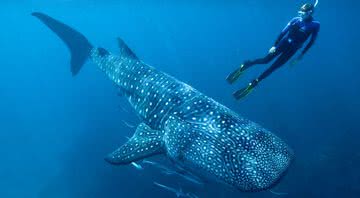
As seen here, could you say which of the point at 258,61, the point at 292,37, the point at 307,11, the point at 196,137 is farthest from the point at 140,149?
the point at 307,11

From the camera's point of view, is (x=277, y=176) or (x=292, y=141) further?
(x=292, y=141)

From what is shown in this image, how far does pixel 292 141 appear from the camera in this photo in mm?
16625

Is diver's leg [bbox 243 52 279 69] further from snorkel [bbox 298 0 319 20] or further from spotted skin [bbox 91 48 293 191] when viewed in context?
spotted skin [bbox 91 48 293 191]

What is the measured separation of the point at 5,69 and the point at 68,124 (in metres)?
33.7

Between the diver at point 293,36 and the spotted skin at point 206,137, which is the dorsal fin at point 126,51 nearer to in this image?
the spotted skin at point 206,137

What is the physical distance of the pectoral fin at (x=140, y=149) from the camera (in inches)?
260

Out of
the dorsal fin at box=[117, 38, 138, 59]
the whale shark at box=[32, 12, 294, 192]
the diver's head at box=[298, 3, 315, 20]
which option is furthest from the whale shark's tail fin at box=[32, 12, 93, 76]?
the diver's head at box=[298, 3, 315, 20]

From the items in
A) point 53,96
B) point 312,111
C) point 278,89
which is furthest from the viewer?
point 53,96

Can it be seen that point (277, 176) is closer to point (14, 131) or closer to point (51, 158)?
point (51, 158)

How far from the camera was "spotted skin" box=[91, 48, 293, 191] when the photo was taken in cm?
509

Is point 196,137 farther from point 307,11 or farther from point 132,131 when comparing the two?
point 132,131

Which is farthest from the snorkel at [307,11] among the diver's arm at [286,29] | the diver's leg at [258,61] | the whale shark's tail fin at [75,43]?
the whale shark's tail fin at [75,43]

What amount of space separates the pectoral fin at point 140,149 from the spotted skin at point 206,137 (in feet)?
0.09

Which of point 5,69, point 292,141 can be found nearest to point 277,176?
point 292,141
